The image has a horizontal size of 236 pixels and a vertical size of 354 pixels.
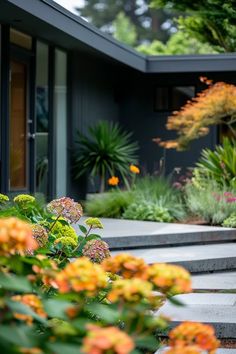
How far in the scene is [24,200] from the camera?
A: 4242mm

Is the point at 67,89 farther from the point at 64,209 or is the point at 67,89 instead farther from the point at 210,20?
the point at 64,209

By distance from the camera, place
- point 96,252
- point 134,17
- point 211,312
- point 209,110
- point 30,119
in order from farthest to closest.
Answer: point 134,17 → point 209,110 → point 30,119 → point 211,312 → point 96,252

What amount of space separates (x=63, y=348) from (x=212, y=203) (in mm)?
7534

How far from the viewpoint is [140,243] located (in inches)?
293

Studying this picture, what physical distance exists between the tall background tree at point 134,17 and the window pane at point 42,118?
26246 mm

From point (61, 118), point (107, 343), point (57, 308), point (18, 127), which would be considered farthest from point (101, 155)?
point (107, 343)

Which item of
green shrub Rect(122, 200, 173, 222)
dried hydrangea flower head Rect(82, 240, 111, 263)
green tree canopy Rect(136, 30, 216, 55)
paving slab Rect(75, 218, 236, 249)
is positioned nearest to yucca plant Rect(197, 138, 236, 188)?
green shrub Rect(122, 200, 173, 222)

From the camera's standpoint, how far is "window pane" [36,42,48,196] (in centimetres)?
1064

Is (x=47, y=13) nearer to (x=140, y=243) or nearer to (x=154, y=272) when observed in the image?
(x=140, y=243)

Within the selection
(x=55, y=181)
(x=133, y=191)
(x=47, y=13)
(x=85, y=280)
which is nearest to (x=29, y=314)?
(x=85, y=280)

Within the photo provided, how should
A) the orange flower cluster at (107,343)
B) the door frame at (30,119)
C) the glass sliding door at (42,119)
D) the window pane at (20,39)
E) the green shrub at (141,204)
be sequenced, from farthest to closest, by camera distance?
the glass sliding door at (42,119)
the door frame at (30,119)
the window pane at (20,39)
the green shrub at (141,204)
the orange flower cluster at (107,343)

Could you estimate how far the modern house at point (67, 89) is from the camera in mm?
9312

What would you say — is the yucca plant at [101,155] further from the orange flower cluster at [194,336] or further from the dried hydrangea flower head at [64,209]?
the orange flower cluster at [194,336]

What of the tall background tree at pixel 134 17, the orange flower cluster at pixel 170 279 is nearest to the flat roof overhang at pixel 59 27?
the orange flower cluster at pixel 170 279
